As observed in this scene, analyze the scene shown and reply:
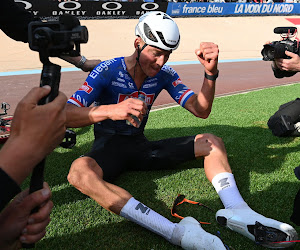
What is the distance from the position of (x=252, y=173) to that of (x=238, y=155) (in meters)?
0.61

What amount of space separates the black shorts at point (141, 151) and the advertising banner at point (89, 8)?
55.4ft

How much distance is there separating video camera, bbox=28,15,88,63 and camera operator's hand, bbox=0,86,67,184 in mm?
229

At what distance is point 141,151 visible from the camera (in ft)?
12.3

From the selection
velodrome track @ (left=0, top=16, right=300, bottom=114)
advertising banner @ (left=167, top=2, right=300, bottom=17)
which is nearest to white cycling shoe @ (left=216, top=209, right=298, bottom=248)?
velodrome track @ (left=0, top=16, right=300, bottom=114)

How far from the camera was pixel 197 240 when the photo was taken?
2607mm

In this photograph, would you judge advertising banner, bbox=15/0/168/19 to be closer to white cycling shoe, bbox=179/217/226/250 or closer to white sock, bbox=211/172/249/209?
white sock, bbox=211/172/249/209

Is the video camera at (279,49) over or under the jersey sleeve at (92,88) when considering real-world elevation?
over

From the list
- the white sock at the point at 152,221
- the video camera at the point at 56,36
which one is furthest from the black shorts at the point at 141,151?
the video camera at the point at 56,36

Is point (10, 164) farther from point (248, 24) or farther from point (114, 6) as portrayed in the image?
point (248, 24)

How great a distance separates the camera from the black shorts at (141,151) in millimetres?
3598

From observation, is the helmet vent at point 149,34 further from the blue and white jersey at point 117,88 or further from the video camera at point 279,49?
the video camera at point 279,49

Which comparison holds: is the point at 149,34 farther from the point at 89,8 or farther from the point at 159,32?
the point at 89,8

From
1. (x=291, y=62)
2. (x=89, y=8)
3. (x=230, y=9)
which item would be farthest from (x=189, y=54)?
(x=291, y=62)

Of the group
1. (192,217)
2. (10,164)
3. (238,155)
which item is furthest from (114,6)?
(10,164)
